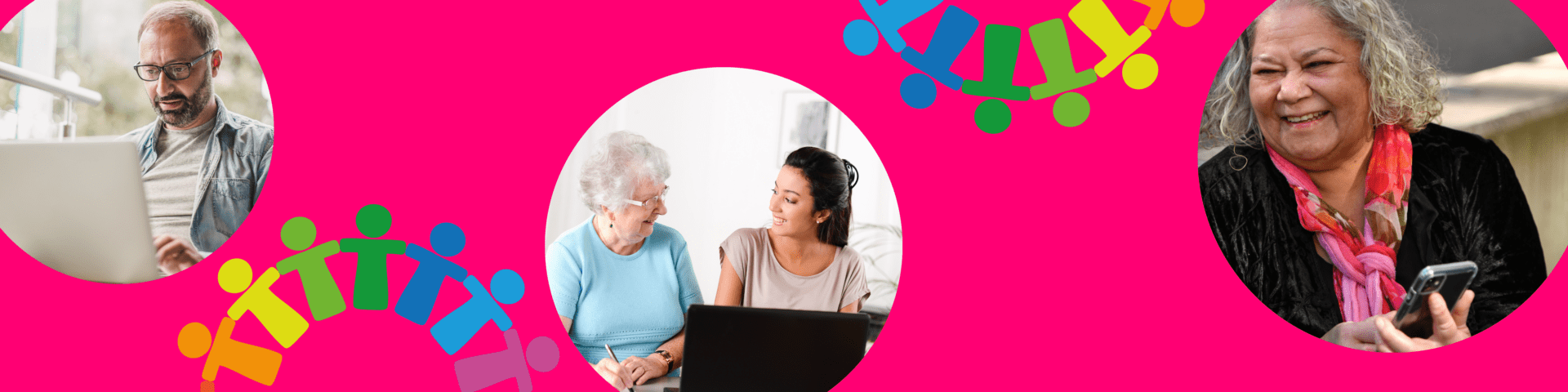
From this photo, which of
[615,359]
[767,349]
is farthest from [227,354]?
[767,349]

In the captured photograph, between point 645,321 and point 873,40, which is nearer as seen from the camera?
point 873,40

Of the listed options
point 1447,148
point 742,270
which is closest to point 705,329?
point 742,270

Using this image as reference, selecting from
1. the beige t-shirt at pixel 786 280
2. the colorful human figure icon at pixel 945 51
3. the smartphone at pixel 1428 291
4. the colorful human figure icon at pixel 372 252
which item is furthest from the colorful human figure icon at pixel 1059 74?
the colorful human figure icon at pixel 372 252

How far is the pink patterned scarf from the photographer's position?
6.21 ft

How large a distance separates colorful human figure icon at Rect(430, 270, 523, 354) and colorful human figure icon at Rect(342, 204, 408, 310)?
15 cm

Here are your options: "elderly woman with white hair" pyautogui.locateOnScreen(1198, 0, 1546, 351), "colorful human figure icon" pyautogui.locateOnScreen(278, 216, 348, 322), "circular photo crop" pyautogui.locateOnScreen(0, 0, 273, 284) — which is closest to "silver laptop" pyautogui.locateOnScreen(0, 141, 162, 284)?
"circular photo crop" pyautogui.locateOnScreen(0, 0, 273, 284)

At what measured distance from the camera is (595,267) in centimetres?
200

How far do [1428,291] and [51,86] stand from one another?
3216 mm

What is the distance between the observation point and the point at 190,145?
2.09 m

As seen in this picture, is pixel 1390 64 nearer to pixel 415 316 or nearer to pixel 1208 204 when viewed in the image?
pixel 1208 204

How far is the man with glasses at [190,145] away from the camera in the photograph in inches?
81.3

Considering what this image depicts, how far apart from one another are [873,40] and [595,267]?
82cm

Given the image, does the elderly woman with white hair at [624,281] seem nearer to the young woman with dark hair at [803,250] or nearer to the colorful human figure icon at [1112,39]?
the young woman with dark hair at [803,250]

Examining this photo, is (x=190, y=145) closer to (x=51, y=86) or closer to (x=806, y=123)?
(x=51, y=86)
